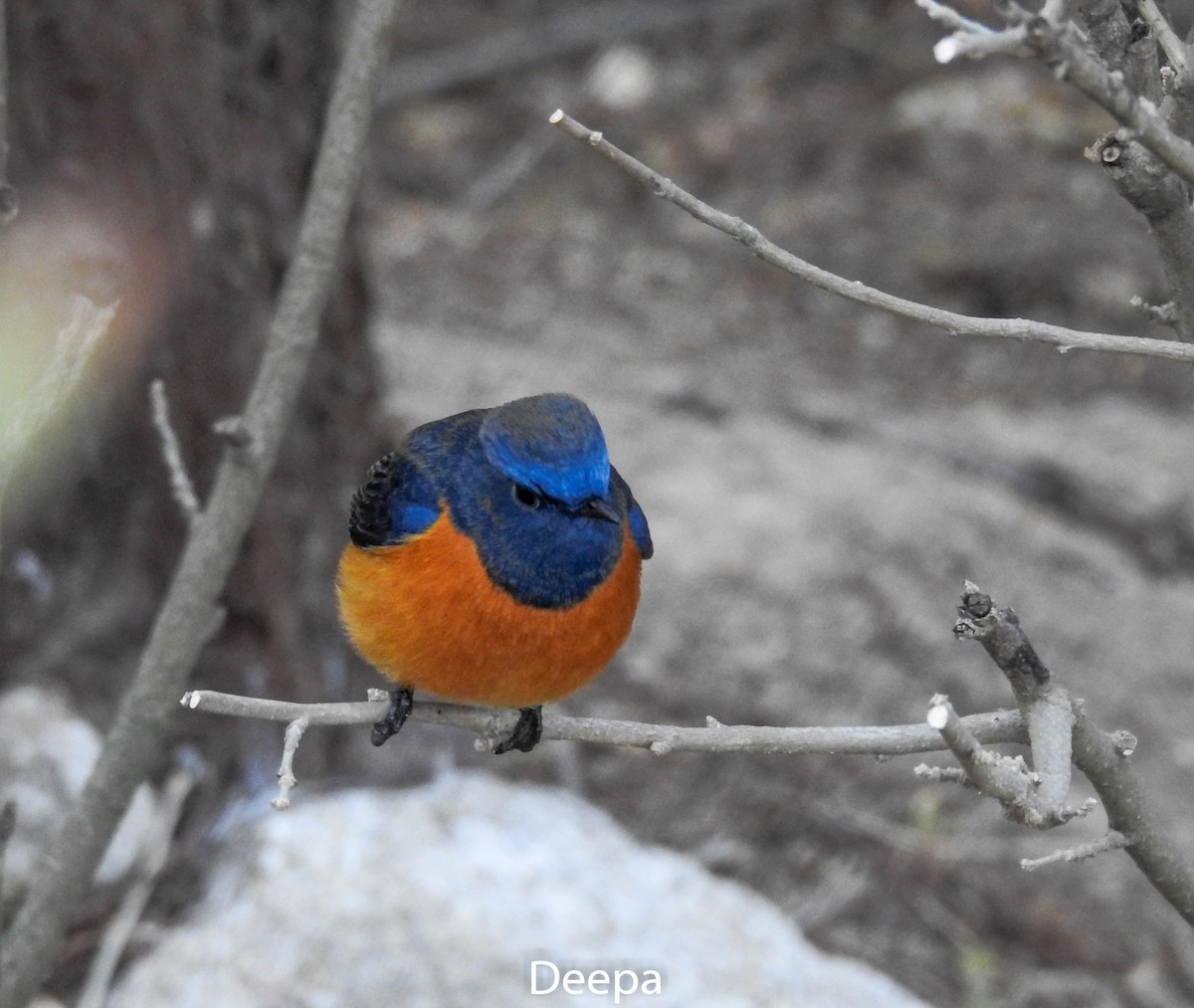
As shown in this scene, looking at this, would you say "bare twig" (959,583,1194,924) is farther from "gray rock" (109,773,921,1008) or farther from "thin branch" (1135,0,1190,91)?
"gray rock" (109,773,921,1008)

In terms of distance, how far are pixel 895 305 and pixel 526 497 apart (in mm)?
1248

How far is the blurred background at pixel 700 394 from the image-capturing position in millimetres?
4270

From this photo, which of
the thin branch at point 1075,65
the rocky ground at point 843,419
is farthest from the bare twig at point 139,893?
the thin branch at point 1075,65

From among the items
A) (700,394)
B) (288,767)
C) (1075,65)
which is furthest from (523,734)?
(700,394)

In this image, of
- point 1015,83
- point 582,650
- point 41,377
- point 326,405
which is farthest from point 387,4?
point 1015,83

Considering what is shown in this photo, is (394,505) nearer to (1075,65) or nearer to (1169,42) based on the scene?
(1169,42)

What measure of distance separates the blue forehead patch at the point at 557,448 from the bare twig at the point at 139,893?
1738mm

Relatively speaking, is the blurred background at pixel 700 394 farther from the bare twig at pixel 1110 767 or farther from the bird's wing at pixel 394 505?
the bare twig at pixel 1110 767

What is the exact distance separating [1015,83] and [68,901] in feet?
26.1

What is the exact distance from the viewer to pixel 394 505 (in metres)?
3.23

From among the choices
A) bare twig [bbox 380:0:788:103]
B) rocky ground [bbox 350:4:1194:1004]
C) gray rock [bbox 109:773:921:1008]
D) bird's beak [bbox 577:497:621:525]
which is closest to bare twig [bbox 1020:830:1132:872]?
bird's beak [bbox 577:497:621:525]

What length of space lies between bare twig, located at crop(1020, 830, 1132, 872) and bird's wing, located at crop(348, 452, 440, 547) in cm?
158

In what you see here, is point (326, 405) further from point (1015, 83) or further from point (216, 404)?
point (1015, 83)

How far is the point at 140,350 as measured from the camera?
4.27m
